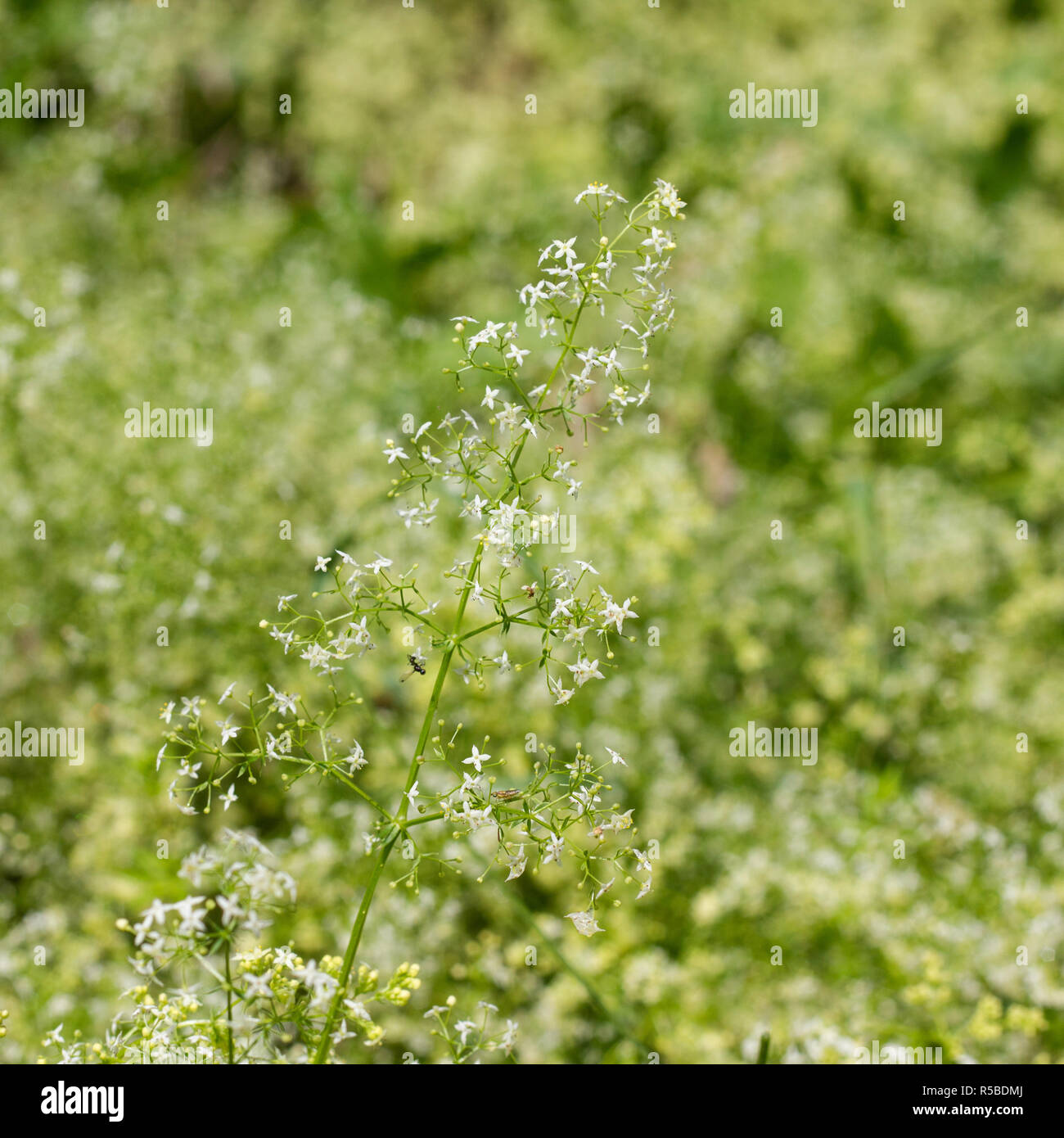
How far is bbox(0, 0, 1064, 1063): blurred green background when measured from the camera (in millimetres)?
3105

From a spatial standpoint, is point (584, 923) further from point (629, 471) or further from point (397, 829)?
point (629, 471)

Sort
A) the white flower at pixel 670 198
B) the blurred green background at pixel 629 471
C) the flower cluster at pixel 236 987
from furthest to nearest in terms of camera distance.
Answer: the blurred green background at pixel 629 471 → the white flower at pixel 670 198 → the flower cluster at pixel 236 987

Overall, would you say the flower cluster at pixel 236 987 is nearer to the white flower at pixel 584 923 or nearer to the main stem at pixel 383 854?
the main stem at pixel 383 854

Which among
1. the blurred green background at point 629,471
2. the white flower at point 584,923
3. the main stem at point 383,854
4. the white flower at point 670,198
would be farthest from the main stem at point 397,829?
the blurred green background at point 629,471

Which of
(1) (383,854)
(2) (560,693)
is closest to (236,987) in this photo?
(1) (383,854)

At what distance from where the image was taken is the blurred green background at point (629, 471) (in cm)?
311

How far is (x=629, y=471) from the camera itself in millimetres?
4164

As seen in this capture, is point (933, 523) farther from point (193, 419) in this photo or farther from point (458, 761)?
point (193, 419)

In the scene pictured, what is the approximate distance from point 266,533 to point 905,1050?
2.57 m

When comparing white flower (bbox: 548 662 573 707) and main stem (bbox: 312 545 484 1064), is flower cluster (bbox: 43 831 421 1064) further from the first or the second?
white flower (bbox: 548 662 573 707)

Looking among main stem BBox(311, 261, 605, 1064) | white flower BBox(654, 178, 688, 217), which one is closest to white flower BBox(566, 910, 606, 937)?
main stem BBox(311, 261, 605, 1064)

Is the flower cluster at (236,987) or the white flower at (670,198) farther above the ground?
the white flower at (670,198)

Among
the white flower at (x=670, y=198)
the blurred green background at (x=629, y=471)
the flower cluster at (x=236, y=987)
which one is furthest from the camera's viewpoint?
the blurred green background at (x=629, y=471)
